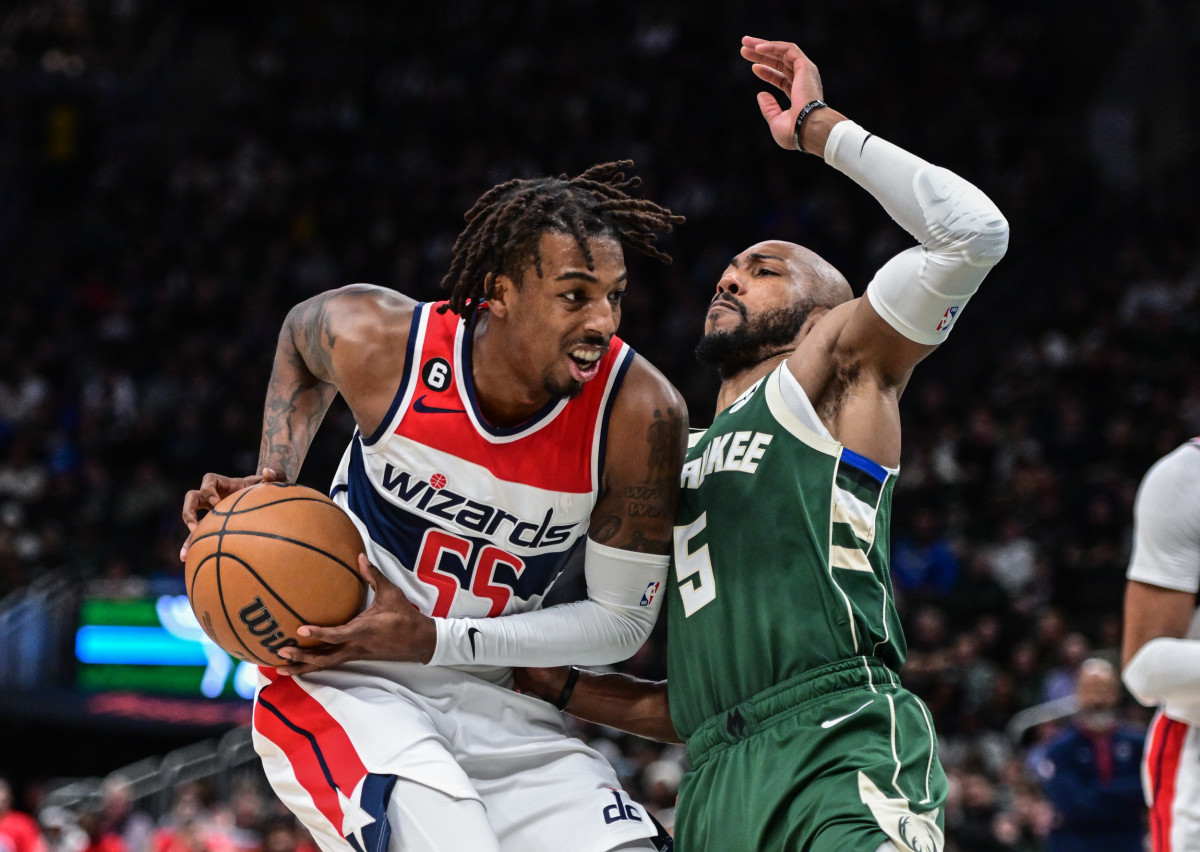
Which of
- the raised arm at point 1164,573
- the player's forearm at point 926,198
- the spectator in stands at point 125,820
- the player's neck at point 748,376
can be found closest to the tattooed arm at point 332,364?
the player's neck at point 748,376

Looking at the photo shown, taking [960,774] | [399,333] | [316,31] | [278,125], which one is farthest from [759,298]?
[316,31]

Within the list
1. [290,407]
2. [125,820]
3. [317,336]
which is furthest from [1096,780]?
[125,820]

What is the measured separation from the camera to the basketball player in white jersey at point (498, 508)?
3.39m

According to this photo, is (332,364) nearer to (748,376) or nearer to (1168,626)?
(748,376)

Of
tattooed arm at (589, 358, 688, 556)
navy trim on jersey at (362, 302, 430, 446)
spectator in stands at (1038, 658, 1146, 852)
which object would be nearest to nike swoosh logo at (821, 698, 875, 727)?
tattooed arm at (589, 358, 688, 556)

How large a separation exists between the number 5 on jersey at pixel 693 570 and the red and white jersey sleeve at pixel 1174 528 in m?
1.25

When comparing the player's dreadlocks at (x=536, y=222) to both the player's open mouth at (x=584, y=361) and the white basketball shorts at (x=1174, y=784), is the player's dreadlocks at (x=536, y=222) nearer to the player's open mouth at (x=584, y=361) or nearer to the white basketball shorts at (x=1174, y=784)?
the player's open mouth at (x=584, y=361)

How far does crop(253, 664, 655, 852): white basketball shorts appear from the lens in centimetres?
324

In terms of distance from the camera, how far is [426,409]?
353cm

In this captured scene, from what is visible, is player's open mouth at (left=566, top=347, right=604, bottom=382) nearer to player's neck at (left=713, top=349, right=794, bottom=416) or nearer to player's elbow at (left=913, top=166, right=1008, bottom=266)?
player's neck at (left=713, top=349, right=794, bottom=416)

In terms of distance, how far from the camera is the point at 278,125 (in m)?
19.0

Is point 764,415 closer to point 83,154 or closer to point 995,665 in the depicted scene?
point 995,665

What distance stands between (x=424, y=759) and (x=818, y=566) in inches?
40.3

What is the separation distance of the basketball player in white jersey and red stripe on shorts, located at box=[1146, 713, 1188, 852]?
4.74 ft
